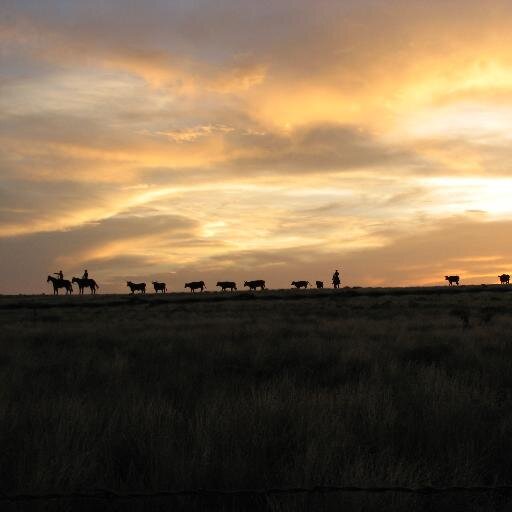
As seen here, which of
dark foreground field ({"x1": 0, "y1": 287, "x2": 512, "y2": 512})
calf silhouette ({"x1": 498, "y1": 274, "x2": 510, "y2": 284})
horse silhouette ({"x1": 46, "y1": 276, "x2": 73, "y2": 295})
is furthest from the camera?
calf silhouette ({"x1": 498, "y1": 274, "x2": 510, "y2": 284})

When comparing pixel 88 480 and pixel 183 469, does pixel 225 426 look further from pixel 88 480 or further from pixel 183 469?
pixel 88 480

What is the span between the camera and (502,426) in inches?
291

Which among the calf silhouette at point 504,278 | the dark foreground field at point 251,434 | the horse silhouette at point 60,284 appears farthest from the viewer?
the calf silhouette at point 504,278

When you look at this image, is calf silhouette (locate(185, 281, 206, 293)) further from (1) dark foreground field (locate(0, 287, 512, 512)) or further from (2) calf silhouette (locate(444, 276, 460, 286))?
(1) dark foreground field (locate(0, 287, 512, 512))

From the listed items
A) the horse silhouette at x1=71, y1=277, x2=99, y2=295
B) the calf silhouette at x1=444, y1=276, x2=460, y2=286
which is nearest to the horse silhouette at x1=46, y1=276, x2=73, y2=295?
the horse silhouette at x1=71, y1=277, x2=99, y2=295

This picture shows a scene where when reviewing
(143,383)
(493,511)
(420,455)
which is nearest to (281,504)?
(493,511)

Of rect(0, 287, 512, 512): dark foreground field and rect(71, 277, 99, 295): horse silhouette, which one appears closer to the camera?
A: rect(0, 287, 512, 512): dark foreground field

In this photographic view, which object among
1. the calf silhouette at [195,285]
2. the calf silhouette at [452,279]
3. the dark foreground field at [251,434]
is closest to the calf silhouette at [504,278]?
the calf silhouette at [452,279]

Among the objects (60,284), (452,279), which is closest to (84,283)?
(60,284)

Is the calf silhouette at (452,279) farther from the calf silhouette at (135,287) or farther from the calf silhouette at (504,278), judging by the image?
the calf silhouette at (135,287)

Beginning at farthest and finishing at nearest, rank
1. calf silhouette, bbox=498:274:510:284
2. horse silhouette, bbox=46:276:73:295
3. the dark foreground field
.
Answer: calf silhouette, bbox=498:274:510:284, horse silhouette, bbox=46:276:73:295, the dark foreground field

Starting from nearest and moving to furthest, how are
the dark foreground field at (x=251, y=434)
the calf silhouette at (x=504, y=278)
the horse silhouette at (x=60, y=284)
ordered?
the dark foreground field at (x=251, y=434)
the horse silhouette at (x=60, y=284)
the calf silhouette at (x=504, y=278)

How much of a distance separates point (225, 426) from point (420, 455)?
2.25 metres

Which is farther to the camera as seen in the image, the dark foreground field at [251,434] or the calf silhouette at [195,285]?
the calf silhouette at [195,285]
